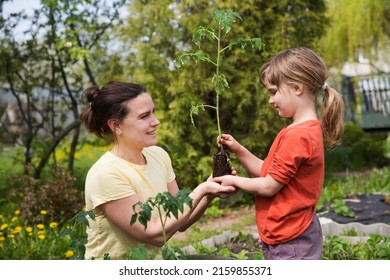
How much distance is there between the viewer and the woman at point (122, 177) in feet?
8.07

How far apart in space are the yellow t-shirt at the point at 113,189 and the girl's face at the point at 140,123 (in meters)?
0.13

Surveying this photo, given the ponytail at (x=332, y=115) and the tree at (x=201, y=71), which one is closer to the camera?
the ponytail at (x=332, y=115)

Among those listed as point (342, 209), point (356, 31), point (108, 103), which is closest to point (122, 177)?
point (108, 103)

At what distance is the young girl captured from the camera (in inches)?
88.3

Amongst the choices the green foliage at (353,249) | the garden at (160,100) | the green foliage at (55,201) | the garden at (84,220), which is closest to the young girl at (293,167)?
the garden at (84,220)

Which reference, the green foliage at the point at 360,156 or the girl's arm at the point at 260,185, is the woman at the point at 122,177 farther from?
the green foliage at the point at 360,156

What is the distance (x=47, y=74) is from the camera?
25.8ft

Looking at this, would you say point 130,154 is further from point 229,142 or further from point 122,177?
point 229,142

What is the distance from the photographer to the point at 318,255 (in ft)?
7.90

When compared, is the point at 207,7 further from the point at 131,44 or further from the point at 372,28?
the point at 372,28

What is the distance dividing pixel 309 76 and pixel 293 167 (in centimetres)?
37

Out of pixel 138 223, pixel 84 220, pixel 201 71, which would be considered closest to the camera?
pixel 84 220

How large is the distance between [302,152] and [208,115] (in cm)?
481

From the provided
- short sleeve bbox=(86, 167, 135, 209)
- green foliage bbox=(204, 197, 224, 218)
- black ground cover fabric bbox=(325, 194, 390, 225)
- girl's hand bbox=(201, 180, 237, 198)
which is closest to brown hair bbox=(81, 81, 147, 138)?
short sleeve bbox=(86, 167, 135, 209)
